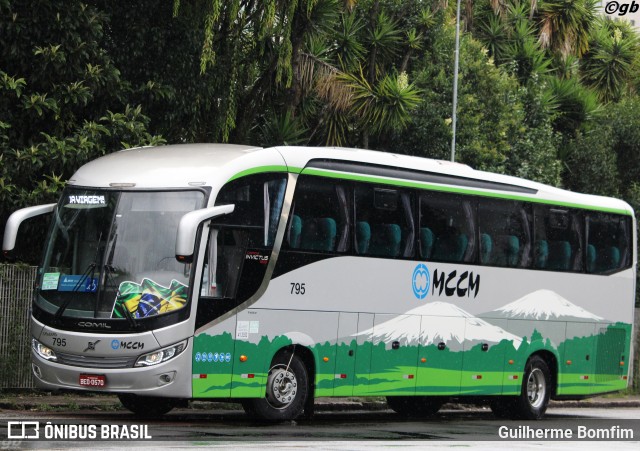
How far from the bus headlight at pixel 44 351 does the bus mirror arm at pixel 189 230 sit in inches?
79.6

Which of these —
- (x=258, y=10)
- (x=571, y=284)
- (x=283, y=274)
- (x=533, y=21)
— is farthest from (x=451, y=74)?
(x=283, y=274)

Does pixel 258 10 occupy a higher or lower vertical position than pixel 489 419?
higher

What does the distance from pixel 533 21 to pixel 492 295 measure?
2299 cm

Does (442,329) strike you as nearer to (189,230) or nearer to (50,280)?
(189,230)

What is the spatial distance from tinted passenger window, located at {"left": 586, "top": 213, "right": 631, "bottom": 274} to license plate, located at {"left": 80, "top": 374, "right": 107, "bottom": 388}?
10.3 m

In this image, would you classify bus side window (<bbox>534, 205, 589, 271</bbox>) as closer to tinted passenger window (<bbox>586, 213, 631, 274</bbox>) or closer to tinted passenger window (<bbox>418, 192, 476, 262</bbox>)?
tinted passenger window (<bbox>586, 213, 631, 274</bbox>)

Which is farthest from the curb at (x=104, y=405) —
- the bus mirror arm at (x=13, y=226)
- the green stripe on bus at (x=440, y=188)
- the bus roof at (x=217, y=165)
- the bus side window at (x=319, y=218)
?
the green stripe on bus at (x=440, y=188)

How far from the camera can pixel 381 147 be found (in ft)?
121

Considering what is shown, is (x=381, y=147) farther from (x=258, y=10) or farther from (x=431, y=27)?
(x=258, y=10)

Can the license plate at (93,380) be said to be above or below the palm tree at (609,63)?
below

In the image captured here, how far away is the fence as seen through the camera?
19.6 meters

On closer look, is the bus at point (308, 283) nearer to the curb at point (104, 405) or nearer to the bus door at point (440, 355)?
the bus door at point (440, 355)

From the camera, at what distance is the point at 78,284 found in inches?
622

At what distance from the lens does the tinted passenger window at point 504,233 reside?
20500 millimetres
